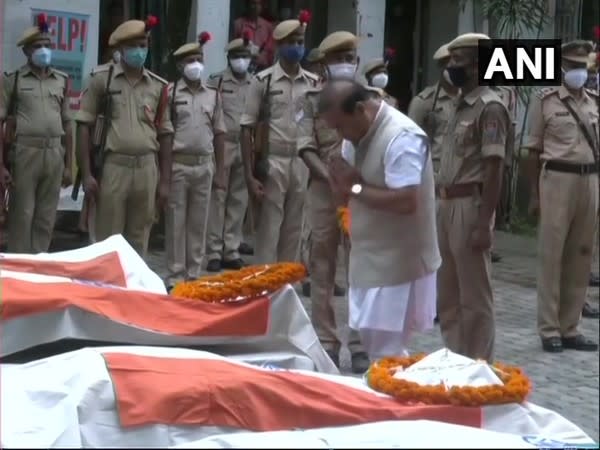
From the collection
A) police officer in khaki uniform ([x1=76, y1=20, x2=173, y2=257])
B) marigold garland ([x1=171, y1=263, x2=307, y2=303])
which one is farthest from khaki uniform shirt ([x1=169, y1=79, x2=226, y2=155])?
marigold garland ([x1=171, y1=263, x2=307, y2=303])

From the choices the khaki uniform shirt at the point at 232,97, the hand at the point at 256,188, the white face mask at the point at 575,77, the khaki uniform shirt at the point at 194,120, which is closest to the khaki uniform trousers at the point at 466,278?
the white face mask at the point at 575,77

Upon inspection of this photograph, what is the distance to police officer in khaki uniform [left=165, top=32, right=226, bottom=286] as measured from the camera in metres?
9.73

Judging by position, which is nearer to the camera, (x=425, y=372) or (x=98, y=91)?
(x=425, y=372)

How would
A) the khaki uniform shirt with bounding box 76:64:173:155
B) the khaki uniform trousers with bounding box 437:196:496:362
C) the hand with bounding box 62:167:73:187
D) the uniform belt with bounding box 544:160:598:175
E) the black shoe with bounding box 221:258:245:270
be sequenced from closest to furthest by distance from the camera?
the khaki uniform trousers with bounding box 437:196:496:362
the uniform belt with bounding box 544:160:598:175
the khaki uniform shirt with bounding box 76:64:173:155
the hand with bounding box 62:167:73:187
the black shoe with bounding box 221:258:245:270

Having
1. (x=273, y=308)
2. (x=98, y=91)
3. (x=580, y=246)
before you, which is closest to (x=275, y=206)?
(x=98, y=91)

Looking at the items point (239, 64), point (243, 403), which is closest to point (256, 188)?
point (239, 64)

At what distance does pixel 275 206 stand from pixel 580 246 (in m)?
2.20

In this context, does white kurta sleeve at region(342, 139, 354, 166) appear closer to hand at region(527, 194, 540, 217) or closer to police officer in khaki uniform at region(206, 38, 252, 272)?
hand at region(527, 194, 540, 217)

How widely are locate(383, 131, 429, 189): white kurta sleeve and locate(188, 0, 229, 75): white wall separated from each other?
6.86m

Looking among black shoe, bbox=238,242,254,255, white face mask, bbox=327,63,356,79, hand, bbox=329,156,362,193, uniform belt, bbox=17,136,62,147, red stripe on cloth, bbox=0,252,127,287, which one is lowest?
black shoe, bbox=238,242,254,255

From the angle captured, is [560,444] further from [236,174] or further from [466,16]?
[466,16]

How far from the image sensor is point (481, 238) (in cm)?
679

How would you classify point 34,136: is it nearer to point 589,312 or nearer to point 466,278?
point 466,278

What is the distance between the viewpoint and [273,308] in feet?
19.0
